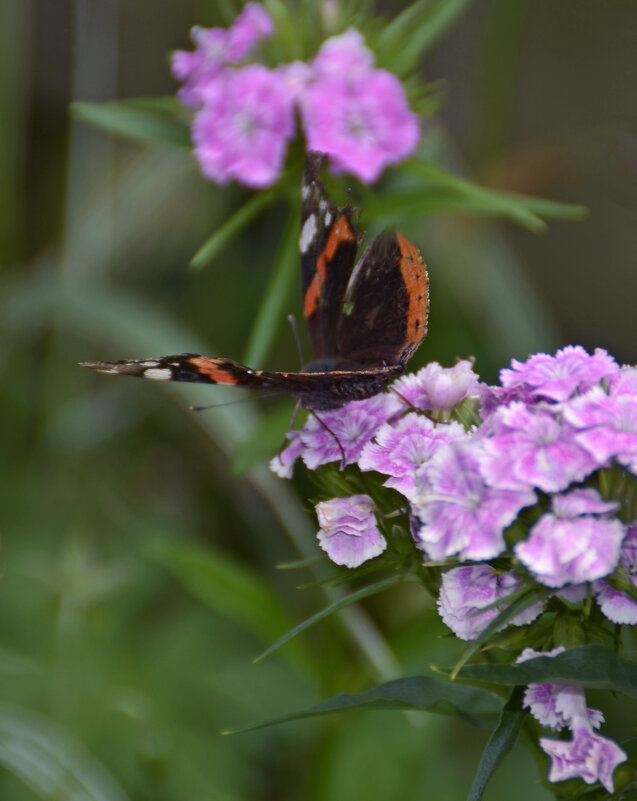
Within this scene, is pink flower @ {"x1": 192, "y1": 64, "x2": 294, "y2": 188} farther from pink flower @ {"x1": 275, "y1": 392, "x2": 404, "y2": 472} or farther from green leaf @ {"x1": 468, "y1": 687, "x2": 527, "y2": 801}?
green leaf @ {"x1": 468, "y1": 687, "x2": 527, "y2": 801}

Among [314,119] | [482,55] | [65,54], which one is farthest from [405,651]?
[65,54]

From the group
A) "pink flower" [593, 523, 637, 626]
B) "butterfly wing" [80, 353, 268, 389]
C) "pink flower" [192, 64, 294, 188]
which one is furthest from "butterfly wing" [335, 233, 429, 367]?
"pink flower" [593, 523, 637, 626]

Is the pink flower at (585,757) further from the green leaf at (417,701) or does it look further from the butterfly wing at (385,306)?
the butterfly wing at (385,306)

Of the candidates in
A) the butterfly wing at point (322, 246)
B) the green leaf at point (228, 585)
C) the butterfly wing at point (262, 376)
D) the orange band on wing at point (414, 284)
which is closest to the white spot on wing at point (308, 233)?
the butterfly wing at point (322, 246)

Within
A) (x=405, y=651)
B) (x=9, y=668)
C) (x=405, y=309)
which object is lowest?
(x=9, y=668)

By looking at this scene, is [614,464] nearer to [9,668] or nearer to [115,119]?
[115,119]

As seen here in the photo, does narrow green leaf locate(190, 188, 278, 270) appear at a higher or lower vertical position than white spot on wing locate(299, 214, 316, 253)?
lower

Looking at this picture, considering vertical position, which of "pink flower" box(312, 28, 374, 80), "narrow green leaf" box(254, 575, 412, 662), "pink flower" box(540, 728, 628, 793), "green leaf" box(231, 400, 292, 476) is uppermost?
"pink flower" box(312, 28, 374, 80)

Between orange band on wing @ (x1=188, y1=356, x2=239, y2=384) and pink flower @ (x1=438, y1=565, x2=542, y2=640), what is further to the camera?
orange band on wing @ (x1=188, y1=356, x2=239, y2=384)
